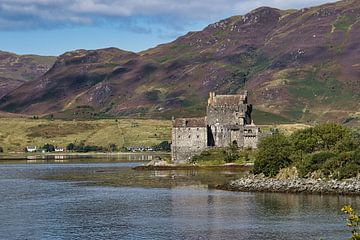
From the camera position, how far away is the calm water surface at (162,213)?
53594 millimetres

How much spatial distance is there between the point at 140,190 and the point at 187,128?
43.9m

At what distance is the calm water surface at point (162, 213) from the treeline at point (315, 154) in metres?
7.22

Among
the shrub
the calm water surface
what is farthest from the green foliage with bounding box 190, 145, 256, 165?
the shrub

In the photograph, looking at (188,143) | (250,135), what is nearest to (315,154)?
(250,135)

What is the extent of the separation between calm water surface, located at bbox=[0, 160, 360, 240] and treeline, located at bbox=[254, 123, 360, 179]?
7220 millimetres

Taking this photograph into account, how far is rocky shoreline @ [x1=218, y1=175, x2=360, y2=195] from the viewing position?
75.0 m

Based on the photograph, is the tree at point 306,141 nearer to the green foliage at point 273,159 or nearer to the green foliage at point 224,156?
the green foliage at point 273,159

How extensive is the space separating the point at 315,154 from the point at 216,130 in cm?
4916

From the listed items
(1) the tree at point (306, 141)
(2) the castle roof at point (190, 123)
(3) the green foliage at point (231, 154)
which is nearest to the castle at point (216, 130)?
(2) the castle roof at point (190, 123)

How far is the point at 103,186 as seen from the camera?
9356cm

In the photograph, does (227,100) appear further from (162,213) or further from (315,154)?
(162,213)

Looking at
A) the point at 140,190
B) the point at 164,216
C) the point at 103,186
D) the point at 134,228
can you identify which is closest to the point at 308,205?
the point at 164,216

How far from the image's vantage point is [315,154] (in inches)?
→ 3285

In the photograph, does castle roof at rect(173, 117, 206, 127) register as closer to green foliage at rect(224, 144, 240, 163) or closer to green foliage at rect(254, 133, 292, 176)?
green foliage at rect(224, 144, 240, 163)
